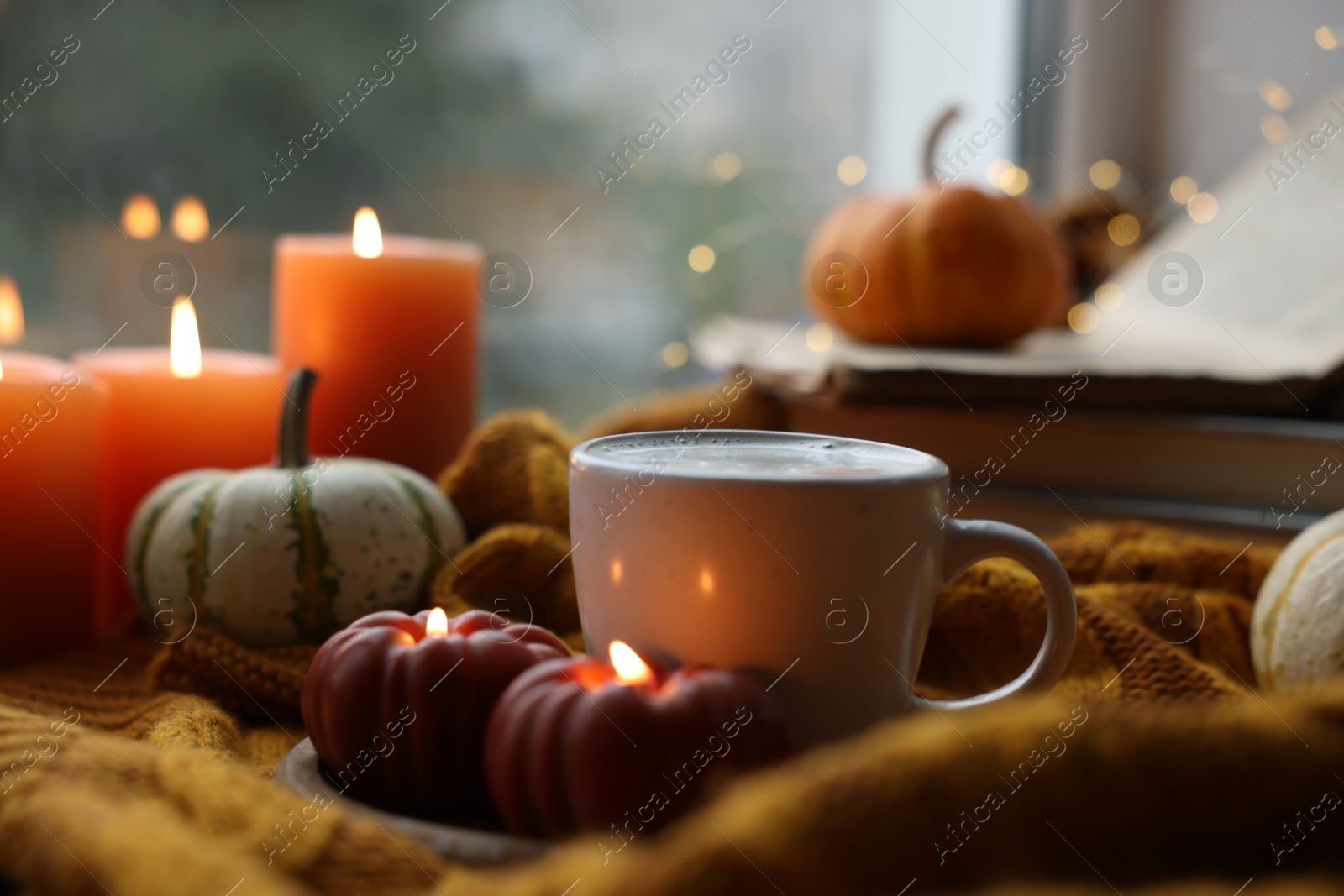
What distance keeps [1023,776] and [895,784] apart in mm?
35

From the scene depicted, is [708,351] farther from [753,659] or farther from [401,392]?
[753,659]

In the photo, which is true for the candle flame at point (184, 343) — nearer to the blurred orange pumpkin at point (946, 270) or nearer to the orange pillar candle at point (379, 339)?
the orange pillar candle at point (379, 339)

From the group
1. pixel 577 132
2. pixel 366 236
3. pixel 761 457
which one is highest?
pixel 577 132

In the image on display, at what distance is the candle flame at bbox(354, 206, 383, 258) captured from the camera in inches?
29.5

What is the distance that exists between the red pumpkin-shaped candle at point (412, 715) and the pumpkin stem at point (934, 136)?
814 millimetres

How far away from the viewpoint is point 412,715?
0.38 metres

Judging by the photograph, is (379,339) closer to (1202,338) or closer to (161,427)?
(161,427)

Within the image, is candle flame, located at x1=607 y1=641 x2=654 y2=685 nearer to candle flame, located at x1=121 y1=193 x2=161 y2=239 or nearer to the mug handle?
the mug handle

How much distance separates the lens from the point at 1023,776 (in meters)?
0.30

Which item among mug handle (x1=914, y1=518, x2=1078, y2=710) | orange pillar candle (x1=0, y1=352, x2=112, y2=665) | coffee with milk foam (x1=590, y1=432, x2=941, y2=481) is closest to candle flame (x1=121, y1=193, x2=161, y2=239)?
orange pillar candle (x1=0, y1=352, x2=112, y2=665)

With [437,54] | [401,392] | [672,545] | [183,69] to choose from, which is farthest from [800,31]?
[672,545]

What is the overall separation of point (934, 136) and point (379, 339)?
0.61 m

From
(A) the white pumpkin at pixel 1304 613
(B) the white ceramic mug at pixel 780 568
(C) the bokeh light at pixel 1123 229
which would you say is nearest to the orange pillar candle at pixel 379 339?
(B) the white ceramic mug at pixel 780 568

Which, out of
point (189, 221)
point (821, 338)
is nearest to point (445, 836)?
point (189, 221)
